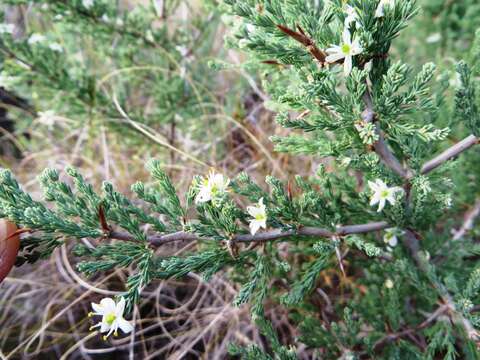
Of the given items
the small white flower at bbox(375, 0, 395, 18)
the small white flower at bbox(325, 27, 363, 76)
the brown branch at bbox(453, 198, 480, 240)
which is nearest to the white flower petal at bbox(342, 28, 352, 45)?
the small white flower at bbox(325, 27, 363, 76)

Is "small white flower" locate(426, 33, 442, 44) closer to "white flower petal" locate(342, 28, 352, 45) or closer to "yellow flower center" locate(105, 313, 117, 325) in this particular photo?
"white flower petal" locate(342, 28, 352, 45)

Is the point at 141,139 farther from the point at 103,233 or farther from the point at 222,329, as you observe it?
the point at 103,233

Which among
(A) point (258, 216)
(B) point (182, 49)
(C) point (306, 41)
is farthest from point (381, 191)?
(B) point (182, 49)

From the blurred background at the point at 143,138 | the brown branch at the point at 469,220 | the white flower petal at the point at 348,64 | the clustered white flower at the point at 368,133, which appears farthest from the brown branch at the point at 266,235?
the brown branch at the point at 469,220

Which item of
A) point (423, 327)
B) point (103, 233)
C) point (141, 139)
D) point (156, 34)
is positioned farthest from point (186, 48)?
point (423, 327)

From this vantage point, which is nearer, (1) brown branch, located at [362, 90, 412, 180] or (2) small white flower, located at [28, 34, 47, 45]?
(1) brown branch, located at [362, 90, 412, 180]

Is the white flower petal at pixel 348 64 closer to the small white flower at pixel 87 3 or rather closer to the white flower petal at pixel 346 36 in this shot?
the white flower petal at pixel 346 36

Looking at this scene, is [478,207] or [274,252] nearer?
[274,252]
